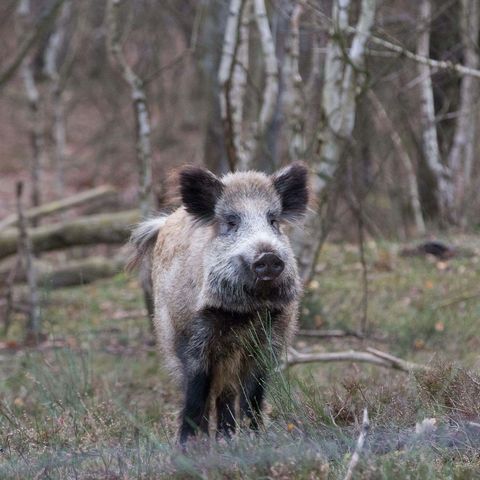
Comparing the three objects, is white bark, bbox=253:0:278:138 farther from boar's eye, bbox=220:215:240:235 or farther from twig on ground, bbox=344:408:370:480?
twig on ground, bbox=344:408:370:480

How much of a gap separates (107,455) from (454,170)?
12827 millimetres

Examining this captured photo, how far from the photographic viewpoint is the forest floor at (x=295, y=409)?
4621mm

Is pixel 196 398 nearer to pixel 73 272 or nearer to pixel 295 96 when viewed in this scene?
pixel 295 96

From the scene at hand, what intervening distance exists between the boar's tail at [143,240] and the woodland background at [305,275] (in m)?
0.37

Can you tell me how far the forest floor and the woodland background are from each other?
0.02 metres

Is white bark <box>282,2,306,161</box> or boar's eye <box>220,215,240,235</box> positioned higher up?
white bark <box>282,2,306,161</box>

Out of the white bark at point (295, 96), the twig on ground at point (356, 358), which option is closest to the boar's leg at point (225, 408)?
the twig on ground at point (356, 358)

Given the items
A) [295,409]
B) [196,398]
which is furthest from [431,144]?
[295,409]

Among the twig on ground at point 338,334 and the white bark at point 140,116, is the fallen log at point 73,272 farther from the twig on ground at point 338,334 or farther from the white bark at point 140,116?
the twig on ground at point 338,334

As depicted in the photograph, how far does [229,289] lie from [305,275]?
3983 mm

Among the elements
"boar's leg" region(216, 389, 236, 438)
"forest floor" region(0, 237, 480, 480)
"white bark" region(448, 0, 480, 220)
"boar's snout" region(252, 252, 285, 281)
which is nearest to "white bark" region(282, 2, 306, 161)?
"forest floor" region(0, 237, 480, 480)

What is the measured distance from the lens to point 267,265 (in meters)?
5.86

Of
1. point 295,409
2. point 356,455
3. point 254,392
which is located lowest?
point 254,392

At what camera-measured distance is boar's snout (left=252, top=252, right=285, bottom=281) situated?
5.85 metres
